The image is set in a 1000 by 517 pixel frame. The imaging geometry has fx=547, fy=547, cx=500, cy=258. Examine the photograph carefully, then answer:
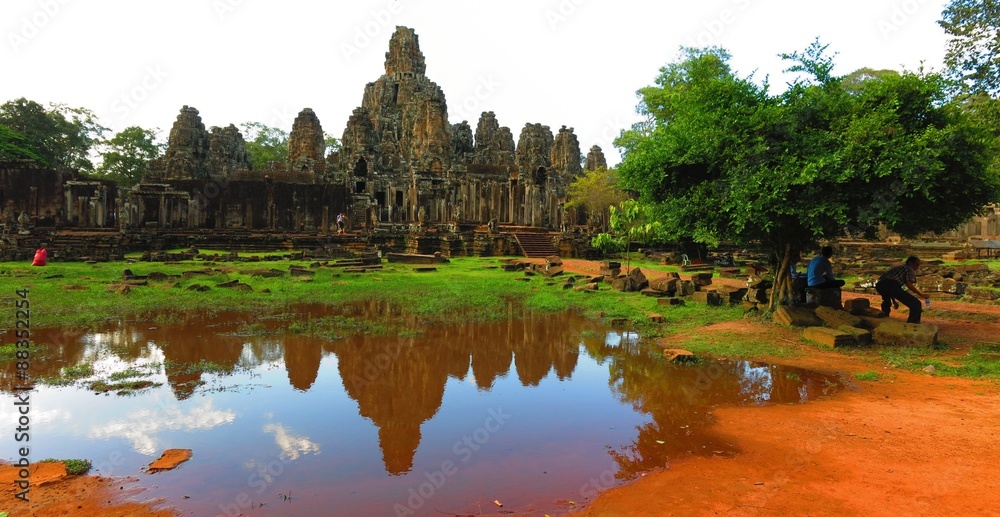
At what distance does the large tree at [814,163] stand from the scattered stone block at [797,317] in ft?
2.62

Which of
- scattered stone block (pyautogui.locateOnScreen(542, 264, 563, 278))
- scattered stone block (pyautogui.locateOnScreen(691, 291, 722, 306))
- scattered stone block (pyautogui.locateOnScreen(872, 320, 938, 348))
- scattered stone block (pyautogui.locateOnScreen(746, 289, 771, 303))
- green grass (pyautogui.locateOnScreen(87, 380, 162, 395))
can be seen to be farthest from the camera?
scattered stone block (pyautogui.locateOnScreen(542, 264, 563, 278))

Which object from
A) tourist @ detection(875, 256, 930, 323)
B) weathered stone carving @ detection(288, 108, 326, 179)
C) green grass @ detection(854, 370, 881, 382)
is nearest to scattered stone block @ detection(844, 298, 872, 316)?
tourist @ detection(875, 256, 930, 323)

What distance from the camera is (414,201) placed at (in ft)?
111

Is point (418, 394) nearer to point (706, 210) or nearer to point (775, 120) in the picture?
point (706, 210)

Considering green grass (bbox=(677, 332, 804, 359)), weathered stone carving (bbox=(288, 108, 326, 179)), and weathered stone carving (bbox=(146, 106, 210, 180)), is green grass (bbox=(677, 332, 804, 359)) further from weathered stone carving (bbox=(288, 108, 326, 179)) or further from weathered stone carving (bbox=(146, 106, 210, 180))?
weathered stone carving (bbox=(288, 108, 326, 179))

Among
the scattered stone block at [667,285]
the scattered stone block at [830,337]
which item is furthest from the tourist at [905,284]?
the scattered stone block at [667,285]

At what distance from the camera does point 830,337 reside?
796 cm

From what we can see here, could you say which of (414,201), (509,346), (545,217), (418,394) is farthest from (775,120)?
(545,217)

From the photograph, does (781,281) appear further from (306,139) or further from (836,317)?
(306,139)

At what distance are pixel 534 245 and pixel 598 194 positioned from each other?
955 cm

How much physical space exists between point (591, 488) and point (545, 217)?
34.6 m

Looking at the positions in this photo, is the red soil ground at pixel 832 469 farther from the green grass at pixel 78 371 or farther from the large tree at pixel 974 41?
the large tree at pixel 974 41

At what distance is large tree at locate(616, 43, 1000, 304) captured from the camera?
776 centimetres

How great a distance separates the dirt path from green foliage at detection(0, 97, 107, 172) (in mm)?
46661
